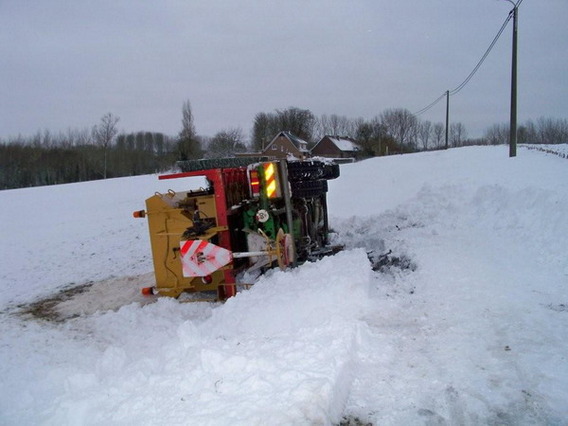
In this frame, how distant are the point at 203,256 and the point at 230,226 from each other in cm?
79

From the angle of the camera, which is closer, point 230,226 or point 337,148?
point 230,226

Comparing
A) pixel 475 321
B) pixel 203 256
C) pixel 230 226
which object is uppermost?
pixel 230 226

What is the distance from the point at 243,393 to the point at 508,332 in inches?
89.1

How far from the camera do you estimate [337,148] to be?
53438mm

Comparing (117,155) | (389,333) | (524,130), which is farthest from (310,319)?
(524,130)

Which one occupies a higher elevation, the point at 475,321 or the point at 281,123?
the point at 281,123

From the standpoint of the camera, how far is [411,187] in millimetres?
12891

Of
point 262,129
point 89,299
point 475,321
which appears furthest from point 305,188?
point 262,129

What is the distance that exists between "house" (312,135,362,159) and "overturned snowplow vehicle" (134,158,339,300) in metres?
46.7

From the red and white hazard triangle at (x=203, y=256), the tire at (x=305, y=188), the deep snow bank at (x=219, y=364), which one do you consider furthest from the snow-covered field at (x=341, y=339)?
the tire at (x=305, y=188)

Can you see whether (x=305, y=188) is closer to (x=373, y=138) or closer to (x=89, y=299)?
(x=89, y=299)

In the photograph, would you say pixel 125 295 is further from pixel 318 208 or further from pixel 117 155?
pixel 117 155

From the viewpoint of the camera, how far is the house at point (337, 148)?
53656 mm

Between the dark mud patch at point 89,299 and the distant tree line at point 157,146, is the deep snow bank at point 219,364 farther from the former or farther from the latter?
the distant tree line at point 157,146
